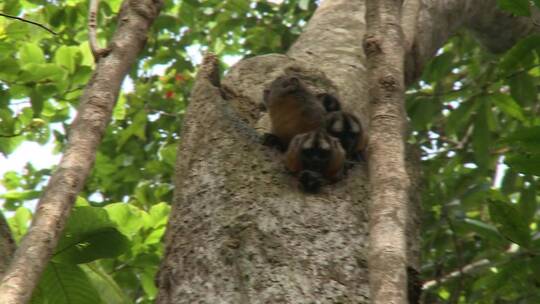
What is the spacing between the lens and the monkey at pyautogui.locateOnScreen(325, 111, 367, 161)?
9.48 feet

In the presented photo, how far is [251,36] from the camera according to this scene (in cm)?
677

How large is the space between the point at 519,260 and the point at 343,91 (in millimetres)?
1000

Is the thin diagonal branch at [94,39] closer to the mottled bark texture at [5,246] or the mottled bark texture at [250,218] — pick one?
the mottled bark texture at [250,218]

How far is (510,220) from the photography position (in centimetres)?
289

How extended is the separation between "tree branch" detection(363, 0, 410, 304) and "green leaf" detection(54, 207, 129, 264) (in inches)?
42.9

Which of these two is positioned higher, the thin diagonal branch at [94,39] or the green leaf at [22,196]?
the green leaf at [22,196]

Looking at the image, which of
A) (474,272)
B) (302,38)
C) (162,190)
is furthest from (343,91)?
(162,190)

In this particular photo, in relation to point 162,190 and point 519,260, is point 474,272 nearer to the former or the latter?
point 519,260

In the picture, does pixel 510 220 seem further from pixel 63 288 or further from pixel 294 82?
pixel 63 288

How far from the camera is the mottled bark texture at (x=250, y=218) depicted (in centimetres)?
218

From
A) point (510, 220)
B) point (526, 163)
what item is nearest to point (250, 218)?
point (526, 163)

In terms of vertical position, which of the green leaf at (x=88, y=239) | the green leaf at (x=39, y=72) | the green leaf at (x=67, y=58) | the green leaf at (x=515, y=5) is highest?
the green leaf at (x=67, y=58)

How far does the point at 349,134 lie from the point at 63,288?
44.1 inches

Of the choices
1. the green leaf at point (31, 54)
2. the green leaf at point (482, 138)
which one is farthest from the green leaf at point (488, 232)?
the green leaf at point (31, 54)
